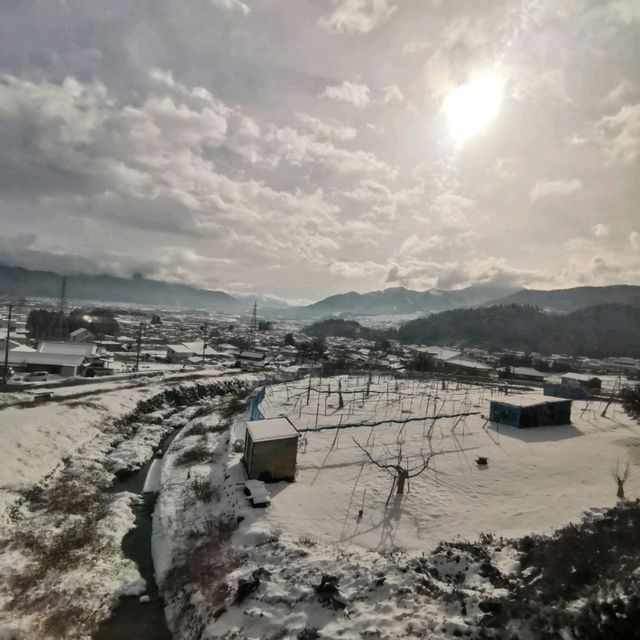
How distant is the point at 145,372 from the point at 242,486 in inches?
1365

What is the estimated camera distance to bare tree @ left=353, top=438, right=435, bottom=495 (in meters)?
16.3

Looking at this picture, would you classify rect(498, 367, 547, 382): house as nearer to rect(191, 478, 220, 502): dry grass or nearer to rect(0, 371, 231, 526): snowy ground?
rect(0, 371, 231, 526): snowy ground

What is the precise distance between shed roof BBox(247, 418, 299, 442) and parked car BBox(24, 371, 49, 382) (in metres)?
28.7

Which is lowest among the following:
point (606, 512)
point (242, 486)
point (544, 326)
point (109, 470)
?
point (109, 470)

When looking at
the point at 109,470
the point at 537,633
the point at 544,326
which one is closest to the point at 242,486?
the point at 109,470

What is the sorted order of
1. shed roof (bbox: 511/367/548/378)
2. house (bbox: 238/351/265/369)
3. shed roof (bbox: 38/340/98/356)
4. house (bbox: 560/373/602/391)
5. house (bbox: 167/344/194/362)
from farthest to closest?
shed roof (bbox: 511/367/548/378) → house (bbox: 238/351/265/369) → house (bbox: 167/344/194/362) → house (bbox: 560/373/602/391) → shed roof (bbox: 38/340/98/356)

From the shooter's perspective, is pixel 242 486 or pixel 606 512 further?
pixel 242 486

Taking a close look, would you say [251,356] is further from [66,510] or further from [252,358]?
[66,510]

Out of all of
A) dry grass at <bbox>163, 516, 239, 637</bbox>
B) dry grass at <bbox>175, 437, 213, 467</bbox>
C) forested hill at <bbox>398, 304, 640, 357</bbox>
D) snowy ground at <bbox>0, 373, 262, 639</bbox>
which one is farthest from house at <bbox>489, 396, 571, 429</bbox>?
forested hill at <bbox>398, 304, 640, 357</bbox>

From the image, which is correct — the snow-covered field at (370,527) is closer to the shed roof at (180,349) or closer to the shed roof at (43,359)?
the shed roof at (43,359)

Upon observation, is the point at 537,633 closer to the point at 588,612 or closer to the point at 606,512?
the point at 588,612

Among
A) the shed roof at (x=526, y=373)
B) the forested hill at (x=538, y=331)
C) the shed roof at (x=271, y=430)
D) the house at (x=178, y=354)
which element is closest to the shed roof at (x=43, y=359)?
→ the house at (x=178, y=354)

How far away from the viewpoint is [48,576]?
1232cm

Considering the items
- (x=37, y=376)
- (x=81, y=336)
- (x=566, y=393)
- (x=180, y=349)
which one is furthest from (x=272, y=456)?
(x=81, y=336)
